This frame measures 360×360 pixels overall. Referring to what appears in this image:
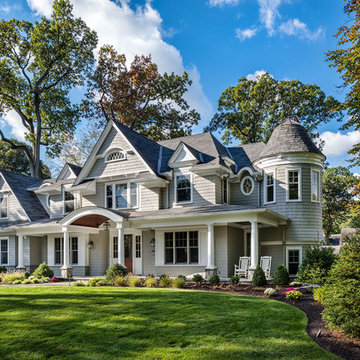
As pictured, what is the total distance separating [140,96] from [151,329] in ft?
98.7

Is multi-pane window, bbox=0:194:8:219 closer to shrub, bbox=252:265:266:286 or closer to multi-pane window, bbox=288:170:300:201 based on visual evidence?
shrub, bbox=252:265:266:286

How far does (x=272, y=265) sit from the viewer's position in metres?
18.1

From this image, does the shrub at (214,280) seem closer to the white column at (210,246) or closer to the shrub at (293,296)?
the white column at (210,246)

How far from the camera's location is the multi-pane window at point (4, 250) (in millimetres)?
23531

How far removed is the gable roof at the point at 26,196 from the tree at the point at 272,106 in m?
19.4

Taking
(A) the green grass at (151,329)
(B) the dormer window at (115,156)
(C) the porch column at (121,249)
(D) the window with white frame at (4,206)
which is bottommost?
(A) the green grass at (151,329)

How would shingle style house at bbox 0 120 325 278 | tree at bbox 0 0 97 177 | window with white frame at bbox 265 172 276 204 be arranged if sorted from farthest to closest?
tree at bbox 0 0 97 177 → window with white frame at bbox 265 172 276 204 → shingle style house at bbox 0 120 325 278

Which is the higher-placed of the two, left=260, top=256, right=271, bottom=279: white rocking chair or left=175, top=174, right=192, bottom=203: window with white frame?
left=175, top=174, right=192, bottom=203: window with white frame

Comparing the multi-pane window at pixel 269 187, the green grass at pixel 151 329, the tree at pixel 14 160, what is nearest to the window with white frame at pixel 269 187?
the multi-pane window at pixel 269 187

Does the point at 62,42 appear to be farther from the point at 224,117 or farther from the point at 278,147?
the point at 278,147

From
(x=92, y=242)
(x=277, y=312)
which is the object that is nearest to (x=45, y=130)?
(x=92, y=242)

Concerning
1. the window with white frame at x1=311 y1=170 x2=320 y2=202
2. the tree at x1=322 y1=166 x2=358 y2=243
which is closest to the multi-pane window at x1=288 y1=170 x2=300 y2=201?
the window with white frame at x1=311 y1=170 x2=320 y2=202

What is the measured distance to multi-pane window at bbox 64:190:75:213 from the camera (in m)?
22.9

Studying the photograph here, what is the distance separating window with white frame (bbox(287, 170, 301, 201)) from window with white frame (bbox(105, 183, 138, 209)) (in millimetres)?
8074
